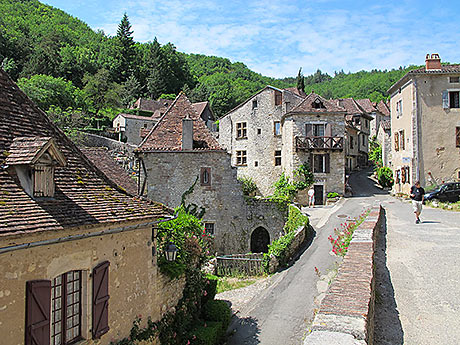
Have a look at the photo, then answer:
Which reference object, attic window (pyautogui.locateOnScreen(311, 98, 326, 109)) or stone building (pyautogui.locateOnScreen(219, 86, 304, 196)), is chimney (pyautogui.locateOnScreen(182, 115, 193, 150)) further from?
stone building (pyautogui.locateOnScreen(219, 86, 304, 196))

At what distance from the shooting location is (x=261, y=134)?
39.9 metres

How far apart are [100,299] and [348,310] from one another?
5.30m

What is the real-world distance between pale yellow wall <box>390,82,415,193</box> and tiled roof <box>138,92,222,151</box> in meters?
17.8

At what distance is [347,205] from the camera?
27.8m

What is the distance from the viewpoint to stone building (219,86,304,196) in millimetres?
39062

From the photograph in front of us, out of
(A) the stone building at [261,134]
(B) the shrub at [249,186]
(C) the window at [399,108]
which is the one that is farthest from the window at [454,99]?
(B) the shrub at [249,186]

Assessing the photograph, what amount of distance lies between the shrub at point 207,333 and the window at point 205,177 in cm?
1109

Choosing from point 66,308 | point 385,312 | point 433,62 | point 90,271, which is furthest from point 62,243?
point 433,62

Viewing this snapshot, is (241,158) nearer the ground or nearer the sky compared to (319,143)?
nearer the ground

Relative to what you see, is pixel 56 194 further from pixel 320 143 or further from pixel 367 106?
pixel 367 106

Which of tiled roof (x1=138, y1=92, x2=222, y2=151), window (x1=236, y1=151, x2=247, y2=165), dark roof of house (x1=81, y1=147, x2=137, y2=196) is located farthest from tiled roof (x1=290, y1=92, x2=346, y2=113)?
dark roof of house (x1=81, y1=147, x2=137, y2=196)

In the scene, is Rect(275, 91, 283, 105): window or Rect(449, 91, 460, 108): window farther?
Rect(275, 91, 283, 105): window

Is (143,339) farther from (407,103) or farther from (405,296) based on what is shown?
(407,103)

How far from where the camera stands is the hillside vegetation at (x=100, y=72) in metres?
71.9
